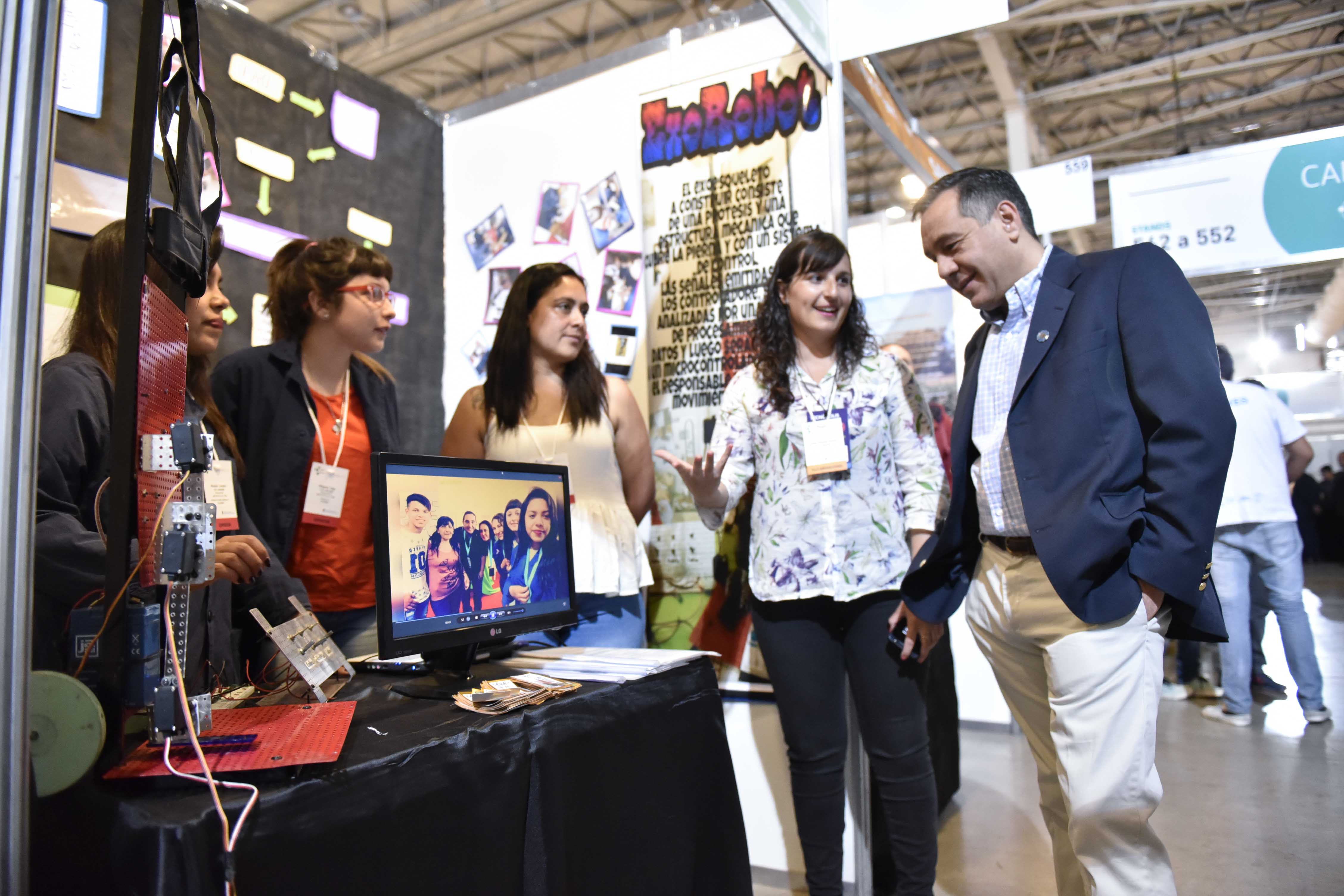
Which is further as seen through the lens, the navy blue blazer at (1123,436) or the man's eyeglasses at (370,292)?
the man's eyeglasses at (370,292)

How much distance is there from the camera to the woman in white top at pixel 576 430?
2.04 m

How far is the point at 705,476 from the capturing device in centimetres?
185

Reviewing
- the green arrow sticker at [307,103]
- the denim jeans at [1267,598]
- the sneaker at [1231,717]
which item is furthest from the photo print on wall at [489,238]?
the sneaker at [1231,717]

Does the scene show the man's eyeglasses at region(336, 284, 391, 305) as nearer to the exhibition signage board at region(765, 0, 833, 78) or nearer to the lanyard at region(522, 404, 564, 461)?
the lanyard at region(522, 404, 564, 461)

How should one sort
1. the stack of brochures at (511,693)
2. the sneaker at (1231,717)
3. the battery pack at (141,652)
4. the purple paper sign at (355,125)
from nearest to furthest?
the battery pack at (141,652) → the stack of brochures at (511,693) → the purple paper sign at (355,125) → the sneaker at (1231,717)

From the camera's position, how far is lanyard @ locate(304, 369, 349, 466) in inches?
79.0

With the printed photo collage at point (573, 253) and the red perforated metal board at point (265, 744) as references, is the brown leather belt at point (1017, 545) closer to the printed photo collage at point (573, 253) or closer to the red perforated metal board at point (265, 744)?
the red perforated metal board at point (265, 744)

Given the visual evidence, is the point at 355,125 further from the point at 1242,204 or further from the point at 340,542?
the point at 1242,204

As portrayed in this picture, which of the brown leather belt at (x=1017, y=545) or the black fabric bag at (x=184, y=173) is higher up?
the black fabric bag at (x=184, y=173)

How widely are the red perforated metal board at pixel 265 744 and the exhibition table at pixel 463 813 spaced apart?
2cm

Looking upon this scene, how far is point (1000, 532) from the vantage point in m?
1.57

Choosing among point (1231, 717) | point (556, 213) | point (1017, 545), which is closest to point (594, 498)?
point (1017, 545)

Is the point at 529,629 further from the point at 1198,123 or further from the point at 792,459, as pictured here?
the point at 1198,123

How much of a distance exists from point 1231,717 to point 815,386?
3.06 metres
